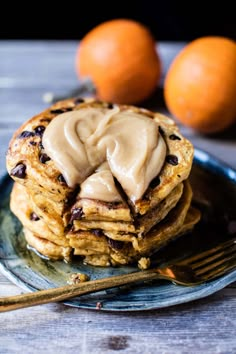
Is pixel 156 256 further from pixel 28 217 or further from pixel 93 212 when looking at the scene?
pixel 28 217

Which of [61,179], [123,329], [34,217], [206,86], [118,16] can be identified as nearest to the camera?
[123,329]

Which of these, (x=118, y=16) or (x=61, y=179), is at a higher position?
(x=61, y=179)

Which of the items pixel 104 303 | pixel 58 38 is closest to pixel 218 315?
pixel 104 303

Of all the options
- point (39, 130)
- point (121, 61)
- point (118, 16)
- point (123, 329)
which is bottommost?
point (118, 16)

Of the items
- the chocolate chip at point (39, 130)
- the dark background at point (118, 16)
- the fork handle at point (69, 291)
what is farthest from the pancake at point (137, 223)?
the dark background at point (118, 16)

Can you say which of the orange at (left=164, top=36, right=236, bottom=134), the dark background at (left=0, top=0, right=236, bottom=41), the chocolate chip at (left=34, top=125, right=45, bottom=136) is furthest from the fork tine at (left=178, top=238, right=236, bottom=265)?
the dark background at (left=0, top=0, right=236, bottom=41)

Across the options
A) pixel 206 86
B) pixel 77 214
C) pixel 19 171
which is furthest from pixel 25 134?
pixel 206 86

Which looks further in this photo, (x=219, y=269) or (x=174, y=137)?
(x=174, y=137)
